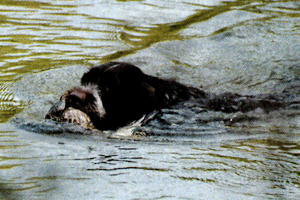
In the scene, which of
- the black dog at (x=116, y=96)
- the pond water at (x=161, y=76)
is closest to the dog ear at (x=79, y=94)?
the black dog at (x=116, y=96)

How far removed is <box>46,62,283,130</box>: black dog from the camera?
16.0ft

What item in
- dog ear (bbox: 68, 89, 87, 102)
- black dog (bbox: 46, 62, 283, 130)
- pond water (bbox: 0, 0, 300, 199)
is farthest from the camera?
black dog (bbox: 46, 62, 283, 130)

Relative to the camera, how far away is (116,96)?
16.7ft

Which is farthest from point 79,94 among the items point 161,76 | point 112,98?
point 161,76

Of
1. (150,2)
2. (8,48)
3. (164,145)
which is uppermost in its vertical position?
(150,2)

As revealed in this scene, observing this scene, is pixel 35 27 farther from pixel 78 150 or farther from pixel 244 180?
pixel 244 180

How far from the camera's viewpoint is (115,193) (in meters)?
3.16

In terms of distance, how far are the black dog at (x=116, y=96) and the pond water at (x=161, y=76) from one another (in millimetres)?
207

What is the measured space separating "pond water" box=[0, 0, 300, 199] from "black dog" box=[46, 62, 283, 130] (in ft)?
0.68

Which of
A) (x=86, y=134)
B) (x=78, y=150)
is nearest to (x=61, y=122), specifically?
(x=86, y=134)

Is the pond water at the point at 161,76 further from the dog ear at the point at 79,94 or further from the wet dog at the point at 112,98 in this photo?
the dog ear at the point at 79,94

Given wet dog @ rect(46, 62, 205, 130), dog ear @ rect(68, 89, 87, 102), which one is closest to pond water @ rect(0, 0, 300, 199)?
wet dog @ rect(46, 62, 205, 130)

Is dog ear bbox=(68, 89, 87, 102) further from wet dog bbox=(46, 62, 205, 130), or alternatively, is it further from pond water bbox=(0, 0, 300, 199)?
pond water bbox=(0, 0, 300, 199)

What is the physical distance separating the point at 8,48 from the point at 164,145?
4563mm
